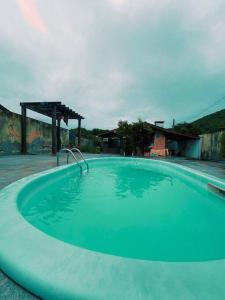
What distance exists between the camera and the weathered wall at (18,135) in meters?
11.0

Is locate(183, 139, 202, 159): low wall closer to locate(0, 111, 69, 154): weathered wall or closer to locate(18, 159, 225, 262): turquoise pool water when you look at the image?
locate(18, 159, 225, 262): turquoise pool water

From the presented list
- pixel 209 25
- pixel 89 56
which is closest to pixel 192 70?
pixel 209 25

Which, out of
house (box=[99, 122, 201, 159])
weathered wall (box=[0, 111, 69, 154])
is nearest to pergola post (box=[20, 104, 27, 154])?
weathered wall (box=[0, 111, 69, 154])

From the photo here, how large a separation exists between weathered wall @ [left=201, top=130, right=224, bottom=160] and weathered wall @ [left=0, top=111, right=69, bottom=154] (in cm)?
1349

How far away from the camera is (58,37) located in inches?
375

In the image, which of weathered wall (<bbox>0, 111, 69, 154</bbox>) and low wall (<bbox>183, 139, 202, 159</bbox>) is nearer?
weathered wall (<bbox>0, 111, 69, 154</bbox>)

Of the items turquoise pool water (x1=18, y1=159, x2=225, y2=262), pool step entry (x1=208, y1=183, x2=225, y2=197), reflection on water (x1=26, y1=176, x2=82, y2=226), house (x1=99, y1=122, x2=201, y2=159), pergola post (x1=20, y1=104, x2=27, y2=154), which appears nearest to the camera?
turquoise pool water (x1=18, y1=159, x2=225, y2=262)

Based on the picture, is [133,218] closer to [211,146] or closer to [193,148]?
[211,146]

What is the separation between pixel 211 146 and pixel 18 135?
14.6 metres

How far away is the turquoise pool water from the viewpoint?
2463mm

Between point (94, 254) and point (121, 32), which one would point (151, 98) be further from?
point (94, 254)

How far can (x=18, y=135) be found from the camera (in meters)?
12.3

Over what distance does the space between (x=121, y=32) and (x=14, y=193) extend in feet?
31.8

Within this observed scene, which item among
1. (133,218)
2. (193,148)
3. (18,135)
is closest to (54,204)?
(133,218)
